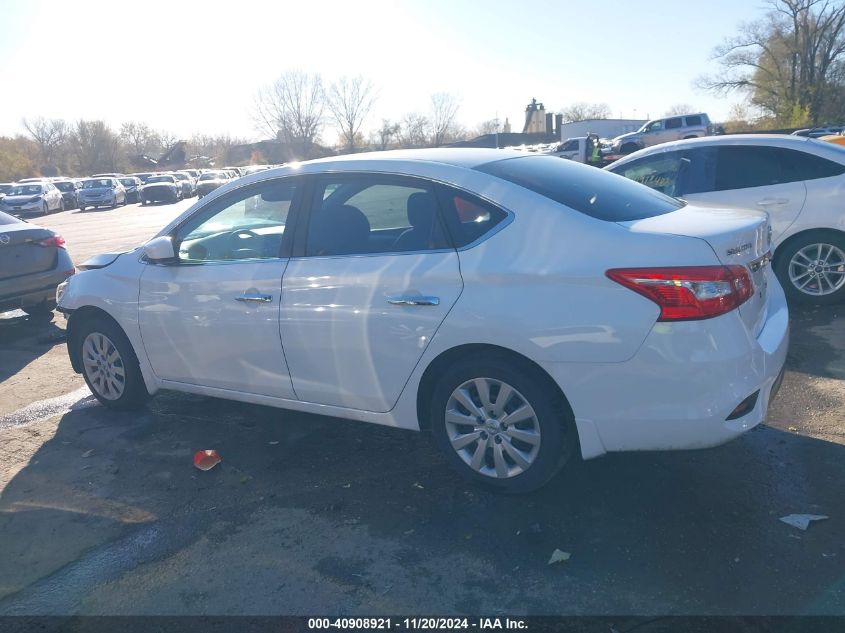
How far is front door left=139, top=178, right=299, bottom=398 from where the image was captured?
4.15 m

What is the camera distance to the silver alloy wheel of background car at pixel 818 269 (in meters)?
6.46

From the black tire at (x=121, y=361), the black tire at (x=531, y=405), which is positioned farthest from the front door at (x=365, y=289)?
the black tire at (x=121, y=361)

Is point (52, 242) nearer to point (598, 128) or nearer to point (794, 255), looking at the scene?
point (794, 255)

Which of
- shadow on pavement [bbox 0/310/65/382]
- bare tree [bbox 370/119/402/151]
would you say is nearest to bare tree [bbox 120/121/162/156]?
bare tree [bbox 370/119/402/151]

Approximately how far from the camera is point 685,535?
316 cm

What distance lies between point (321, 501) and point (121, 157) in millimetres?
86814

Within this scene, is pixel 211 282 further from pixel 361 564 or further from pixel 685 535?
pixel 685 535

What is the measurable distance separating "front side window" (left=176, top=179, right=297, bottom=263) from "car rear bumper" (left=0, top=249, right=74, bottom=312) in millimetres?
3983

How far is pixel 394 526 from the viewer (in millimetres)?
3420

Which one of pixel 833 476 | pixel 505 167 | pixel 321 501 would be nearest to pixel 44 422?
pixel 321 501

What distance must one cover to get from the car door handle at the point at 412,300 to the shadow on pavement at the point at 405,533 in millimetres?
1034

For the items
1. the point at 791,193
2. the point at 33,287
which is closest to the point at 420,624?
the point at 791,193

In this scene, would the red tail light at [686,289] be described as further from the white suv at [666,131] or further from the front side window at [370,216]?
the white suv at [666,131]

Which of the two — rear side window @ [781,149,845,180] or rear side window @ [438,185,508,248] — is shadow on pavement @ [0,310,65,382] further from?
rear side window @ [781,149,845,180]
